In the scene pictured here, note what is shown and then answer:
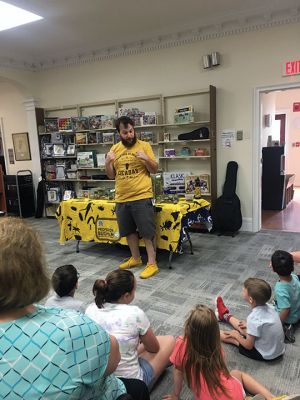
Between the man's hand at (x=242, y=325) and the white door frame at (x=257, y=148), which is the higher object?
the white door frame at (x=257, y=148)

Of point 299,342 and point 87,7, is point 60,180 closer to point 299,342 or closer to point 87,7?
point 87,7

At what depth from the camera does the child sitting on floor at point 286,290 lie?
2053 millimetres

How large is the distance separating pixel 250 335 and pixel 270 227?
3302mm

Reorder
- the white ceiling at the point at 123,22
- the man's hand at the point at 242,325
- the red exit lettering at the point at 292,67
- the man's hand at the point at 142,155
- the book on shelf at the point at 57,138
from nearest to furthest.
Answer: the man's hand at the point at 242,325, the man's hand at the point at 142,155, the white ceiling at the point at 123,22, the red exit lettering at the point at 292,67, the book on shelf at the point at 57,138

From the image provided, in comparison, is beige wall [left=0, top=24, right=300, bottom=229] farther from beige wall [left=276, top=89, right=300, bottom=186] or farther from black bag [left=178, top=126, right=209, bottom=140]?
beige wall [left=276, top=89, right=300, bottom=186]

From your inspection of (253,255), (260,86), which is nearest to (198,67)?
(260,86)

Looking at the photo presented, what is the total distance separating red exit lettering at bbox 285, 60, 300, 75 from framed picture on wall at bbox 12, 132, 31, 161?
4963 mm

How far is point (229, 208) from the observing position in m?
4.54

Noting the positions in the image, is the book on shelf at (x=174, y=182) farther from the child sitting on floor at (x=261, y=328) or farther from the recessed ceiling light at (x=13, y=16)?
→ the child sitting on floor at (x=261, y=328)

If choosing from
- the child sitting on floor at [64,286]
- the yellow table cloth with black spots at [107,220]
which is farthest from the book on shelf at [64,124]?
the child sitting on floor at [64,286]

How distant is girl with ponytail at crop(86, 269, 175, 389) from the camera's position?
1465 millimetres

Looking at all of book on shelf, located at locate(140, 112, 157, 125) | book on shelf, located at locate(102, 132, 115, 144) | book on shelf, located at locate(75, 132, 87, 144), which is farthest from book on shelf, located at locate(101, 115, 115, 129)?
book on shelf, located at locate(140, 112, 157, 125)

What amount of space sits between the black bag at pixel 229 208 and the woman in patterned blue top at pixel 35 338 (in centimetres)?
389

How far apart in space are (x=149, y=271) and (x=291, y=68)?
3.16 meters
